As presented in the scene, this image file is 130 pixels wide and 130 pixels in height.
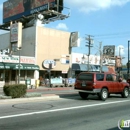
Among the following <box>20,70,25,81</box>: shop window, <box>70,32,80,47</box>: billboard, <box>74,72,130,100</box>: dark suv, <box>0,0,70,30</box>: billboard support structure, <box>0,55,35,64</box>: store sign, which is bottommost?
<box>74,72,130,100</box>: dark suv

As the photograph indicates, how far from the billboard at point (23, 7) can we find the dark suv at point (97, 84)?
26051 mm

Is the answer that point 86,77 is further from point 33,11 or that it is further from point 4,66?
point 33,11

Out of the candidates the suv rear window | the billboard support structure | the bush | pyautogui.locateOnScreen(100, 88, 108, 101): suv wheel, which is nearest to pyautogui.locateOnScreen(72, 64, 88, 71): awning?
the billboard support structure

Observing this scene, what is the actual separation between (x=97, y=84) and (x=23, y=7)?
3371 cm

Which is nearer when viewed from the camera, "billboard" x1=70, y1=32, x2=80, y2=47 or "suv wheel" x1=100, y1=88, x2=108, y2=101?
"suv wheel" x1=100, y1=88, x2=108, y2=101

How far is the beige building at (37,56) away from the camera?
3522cm

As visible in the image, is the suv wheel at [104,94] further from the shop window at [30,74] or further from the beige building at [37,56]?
the shop window at [30,74]

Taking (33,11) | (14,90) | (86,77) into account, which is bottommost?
(14,90)

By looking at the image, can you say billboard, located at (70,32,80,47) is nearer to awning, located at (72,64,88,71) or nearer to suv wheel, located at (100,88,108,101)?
awning, located at (72,64,88,71)

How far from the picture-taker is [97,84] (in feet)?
57.2

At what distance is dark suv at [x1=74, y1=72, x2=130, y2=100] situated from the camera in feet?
57.2

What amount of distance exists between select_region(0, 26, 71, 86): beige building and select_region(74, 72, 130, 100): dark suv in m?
16.8

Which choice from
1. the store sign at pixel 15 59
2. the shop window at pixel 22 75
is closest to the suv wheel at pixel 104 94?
the store sign at pixel 15 59

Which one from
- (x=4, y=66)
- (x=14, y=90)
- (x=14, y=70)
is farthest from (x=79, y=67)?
(x=14, y=90)
